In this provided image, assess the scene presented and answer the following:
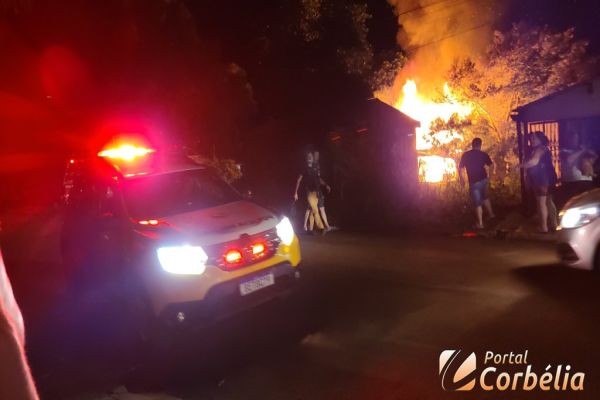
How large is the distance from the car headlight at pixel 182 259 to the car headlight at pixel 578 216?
4513mm

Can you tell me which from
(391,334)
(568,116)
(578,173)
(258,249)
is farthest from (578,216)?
(568,116)

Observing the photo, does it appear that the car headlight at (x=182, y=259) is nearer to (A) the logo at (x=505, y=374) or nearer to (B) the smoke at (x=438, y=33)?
(A) the logo at (x=505, y=374)

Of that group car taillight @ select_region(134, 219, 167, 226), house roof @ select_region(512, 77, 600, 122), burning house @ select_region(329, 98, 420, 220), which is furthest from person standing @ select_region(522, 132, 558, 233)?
car taillight @ select_region(134, 219, 167, 226)

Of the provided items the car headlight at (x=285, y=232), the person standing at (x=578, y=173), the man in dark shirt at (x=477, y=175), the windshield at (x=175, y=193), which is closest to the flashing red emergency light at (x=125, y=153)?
the windshield at (x=175, y=193)

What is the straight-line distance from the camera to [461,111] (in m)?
19.1

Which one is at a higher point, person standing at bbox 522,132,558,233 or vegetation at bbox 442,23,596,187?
vegetation at bbox 442,23,596,187

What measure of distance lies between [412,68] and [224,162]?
10.6m

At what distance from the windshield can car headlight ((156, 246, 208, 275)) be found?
0.76 meters

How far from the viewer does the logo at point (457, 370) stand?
14.7 ft

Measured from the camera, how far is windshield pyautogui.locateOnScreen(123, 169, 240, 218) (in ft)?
21.5

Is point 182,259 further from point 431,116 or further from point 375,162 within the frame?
point 431,116

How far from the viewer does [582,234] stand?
6.63 metres

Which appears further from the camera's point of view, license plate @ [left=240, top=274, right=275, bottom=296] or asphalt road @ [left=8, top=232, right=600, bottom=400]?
license plate @ [left=240, top=274, right=275, bottom=296]

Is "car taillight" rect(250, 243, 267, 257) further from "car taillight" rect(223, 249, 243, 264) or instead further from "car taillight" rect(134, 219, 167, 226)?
"car taillight" rect(134, 219, 167, 226)
